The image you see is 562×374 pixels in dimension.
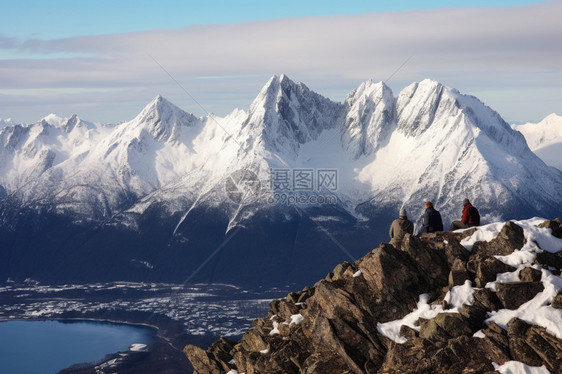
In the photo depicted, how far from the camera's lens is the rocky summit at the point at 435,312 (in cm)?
5638

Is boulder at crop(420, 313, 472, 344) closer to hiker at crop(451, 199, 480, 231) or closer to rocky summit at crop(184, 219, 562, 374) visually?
rocky summit at crop(184, 219, 562, 374)

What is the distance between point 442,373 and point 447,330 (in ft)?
12.8

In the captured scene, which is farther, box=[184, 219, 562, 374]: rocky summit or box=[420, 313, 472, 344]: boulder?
box=[420, 313, 472, 344]: boulder

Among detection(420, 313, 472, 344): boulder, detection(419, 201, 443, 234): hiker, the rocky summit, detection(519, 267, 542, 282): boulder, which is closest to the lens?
the rocky summit

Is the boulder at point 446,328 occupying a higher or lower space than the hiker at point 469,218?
lower

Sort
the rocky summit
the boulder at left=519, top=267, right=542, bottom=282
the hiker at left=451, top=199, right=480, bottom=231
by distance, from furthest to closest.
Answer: the hiker at left=451, top=199, right=480, bottom=231
the boulder at left=519, top=267, right=542, bottom=282
the rocky summit

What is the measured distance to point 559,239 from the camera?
66.2 m

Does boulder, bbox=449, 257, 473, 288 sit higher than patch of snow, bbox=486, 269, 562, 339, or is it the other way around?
boulder, bbox=449, 257, 473, 288

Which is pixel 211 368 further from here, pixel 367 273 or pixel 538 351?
pixel 538 351

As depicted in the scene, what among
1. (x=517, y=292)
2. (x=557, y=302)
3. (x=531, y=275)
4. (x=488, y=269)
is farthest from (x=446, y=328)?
(x=531, y=275)

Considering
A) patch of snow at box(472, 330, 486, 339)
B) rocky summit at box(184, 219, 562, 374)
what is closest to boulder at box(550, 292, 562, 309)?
rocky summit at box(184, 219, 562, 374)

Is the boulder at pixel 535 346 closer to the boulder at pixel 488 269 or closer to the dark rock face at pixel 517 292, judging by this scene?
the dark rock face at pixel 517 292

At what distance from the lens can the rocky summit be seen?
5638cm

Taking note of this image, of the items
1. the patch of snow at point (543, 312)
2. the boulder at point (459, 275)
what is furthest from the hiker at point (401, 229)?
the patch of snow at point (543, 312)
